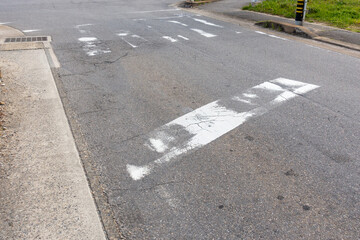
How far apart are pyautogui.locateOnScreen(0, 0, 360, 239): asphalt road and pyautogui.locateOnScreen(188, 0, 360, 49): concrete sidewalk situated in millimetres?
1581

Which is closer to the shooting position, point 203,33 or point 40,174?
point 40,174

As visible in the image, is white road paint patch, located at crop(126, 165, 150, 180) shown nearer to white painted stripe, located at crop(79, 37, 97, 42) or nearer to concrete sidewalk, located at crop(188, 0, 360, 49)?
white painted stripe, located at crop(79, 37, 97, 42)

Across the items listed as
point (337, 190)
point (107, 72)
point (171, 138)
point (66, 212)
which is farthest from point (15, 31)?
point (337, 190)

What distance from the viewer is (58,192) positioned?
4117mm

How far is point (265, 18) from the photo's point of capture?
602 inches

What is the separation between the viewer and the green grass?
13.8 m

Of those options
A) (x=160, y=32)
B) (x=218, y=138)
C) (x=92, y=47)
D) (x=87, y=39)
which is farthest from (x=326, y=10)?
(x=218, y=138)

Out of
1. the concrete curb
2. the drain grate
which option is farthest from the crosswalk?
the drain grate

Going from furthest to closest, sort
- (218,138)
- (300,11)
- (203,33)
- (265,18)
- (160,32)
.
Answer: (265,18)
(300,11)
(160,32)
(203,33)
(218,138)

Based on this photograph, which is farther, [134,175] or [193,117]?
[193,117]

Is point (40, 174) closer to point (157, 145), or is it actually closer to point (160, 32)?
point (157, 145)

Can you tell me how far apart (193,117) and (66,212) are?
2815mm

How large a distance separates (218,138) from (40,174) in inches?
95.4

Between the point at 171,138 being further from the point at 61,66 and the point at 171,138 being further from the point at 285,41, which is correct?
the point at 285,41
